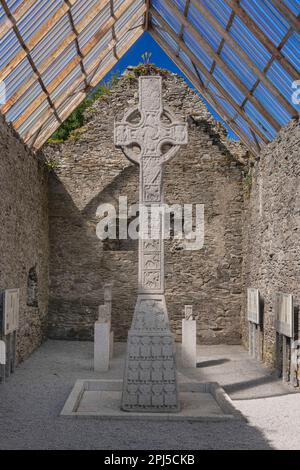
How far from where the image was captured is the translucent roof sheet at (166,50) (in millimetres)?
8273

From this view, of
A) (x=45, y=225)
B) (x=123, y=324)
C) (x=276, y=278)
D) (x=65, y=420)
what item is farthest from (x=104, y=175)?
(x=65, y=420)

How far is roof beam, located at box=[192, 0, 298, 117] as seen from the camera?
901cm

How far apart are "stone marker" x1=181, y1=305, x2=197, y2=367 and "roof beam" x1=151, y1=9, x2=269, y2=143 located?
160 inches

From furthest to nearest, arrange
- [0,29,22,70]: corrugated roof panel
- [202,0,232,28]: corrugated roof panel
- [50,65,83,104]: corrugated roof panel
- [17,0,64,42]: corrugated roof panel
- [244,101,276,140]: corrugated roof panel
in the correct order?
[50,65,83,104]: corrugated roof panel < [244,101,276,140]: corrugated roof panel < [202,0,232,28]: corrugated roof panel < [17,0,64,42]: corrugated roof panel < [0,29,22,70]: corrugated roof panel

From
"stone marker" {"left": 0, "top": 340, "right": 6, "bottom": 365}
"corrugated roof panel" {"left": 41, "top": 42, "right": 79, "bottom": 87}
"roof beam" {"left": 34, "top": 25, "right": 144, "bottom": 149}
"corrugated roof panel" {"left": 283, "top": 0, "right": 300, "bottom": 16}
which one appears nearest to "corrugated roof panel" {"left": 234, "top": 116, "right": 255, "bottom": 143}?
"roof beam" {"left": 34, "top": 25, "right": 144, "bottom": 149}

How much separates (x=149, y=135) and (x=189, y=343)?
5.23 meters

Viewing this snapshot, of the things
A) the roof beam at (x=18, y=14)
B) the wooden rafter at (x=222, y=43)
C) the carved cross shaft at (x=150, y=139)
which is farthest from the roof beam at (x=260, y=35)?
the roof beam at (x=18, y=14)

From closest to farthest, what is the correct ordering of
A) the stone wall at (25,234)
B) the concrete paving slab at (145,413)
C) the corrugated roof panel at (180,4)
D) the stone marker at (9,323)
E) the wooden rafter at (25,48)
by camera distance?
the concrete paving slab at (145,413), the wooden rafter at (25,48), the stone marker at (9,323), the stone wall at (25,234), the corrugated roof panel at (180,4)

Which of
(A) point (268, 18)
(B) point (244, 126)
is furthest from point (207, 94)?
(A) point (268, 18)

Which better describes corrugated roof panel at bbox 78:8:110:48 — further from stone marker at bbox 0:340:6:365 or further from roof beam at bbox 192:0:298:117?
stone marker at bbox 0:340:6:365

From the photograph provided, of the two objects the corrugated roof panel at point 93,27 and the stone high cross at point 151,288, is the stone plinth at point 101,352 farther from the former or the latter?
the corrugated roof panel at point 93,27

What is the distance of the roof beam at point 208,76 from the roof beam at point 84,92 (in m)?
1.25

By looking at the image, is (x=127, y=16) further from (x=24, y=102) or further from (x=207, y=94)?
(x=24, y=102)
